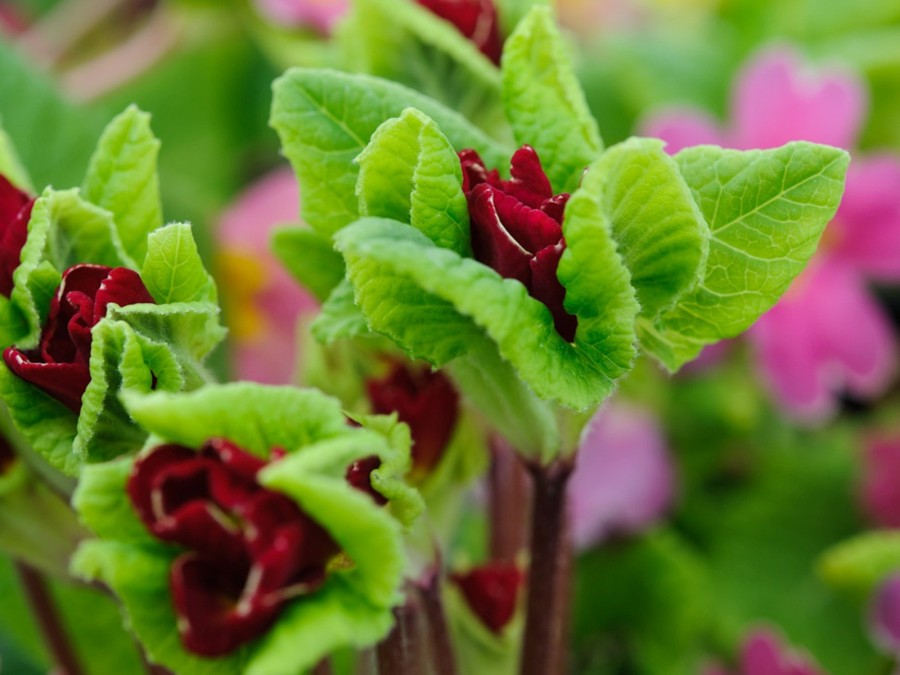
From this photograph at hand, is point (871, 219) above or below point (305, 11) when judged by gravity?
below

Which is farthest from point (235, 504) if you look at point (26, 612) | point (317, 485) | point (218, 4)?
point (218, 4)

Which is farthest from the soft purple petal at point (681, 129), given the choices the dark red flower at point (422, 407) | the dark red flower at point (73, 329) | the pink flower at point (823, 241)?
the dark red flower at point (73, 329)

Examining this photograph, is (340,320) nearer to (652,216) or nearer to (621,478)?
(652,216)

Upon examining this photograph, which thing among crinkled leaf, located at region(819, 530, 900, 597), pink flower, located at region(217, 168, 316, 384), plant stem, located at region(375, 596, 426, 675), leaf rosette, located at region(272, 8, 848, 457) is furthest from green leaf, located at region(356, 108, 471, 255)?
pink flower, located at region(217, 168, 316, 384)

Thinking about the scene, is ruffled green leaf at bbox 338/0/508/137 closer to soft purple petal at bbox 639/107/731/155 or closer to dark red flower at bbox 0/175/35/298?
dark red flower at bbox 0/175/35/298

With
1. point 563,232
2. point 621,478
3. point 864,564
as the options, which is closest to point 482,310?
point 563,232

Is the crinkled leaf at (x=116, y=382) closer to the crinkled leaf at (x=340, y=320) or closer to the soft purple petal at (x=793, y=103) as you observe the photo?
the crinkled leaf at (x=340, y=320)
